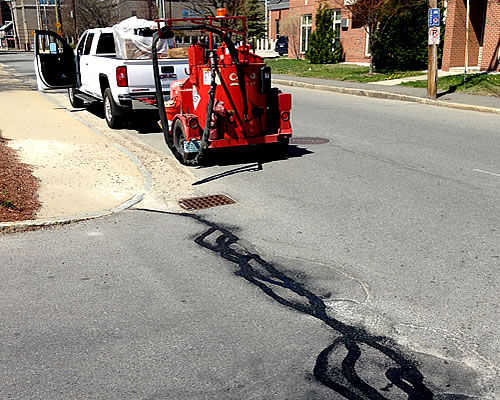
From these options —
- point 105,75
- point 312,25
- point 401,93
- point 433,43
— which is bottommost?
point 401,93

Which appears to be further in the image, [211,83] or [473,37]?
[473,37]

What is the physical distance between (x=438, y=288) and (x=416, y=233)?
1.43 meters

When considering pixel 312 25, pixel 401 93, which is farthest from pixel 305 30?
pixel 401 93

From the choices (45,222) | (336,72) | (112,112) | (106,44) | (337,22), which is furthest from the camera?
(337,22)

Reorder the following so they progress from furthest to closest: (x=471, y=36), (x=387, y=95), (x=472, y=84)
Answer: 1. (x=471, y=36)
2. (x=472, y=84)
3. (x=387, y=95)

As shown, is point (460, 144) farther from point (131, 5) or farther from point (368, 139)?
point (131, 5)

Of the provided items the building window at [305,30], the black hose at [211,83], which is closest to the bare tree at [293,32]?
the building window at [305,30]

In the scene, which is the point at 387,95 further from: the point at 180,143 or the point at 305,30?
the point at 305,30

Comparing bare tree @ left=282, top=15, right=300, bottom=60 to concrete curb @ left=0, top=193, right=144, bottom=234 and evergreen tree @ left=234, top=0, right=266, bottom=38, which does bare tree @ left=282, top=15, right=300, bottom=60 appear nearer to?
evergreen tree @ left=234, top=0, right=266, bottom=38

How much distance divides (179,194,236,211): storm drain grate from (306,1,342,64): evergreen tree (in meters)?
27.5

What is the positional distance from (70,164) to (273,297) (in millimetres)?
6007

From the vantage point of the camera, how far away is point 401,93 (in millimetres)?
19703

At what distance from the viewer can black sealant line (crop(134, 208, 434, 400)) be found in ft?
11.9

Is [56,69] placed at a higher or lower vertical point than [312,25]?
lower
